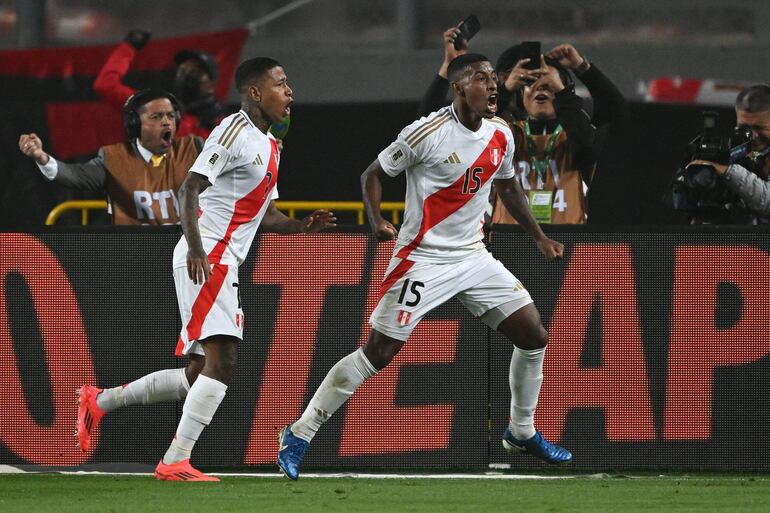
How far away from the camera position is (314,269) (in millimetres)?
10250

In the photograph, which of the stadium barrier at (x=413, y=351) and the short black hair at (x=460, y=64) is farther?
the stadium barrier at (x=413, y=351)

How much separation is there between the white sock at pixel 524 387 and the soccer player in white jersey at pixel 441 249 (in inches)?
1.1

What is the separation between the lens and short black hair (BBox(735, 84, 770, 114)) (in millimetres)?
10570

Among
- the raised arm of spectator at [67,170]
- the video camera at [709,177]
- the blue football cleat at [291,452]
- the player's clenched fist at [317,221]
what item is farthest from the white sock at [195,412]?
the video camera at [709,177]

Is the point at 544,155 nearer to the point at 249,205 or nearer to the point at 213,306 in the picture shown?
A: the point at 249,205

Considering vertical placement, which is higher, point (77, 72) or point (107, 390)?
point (77, 72)

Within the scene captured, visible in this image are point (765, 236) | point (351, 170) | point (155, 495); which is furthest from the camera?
point (351, 170)

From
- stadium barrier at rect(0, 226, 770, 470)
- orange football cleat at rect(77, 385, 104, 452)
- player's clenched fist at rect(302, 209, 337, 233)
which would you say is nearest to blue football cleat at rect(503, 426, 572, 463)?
stadium barrier at rect(0, 226, 770, 470)

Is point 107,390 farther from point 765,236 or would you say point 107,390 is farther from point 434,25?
point 434,25

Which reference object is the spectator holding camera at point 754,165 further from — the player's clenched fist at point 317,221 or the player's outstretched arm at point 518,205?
the player's clenched fist at point 317,221

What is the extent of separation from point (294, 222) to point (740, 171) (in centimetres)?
256

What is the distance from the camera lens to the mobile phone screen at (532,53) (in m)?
10.7

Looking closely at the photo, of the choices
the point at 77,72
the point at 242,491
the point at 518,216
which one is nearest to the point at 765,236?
the point at 518,216

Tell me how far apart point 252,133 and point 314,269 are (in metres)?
1.22
